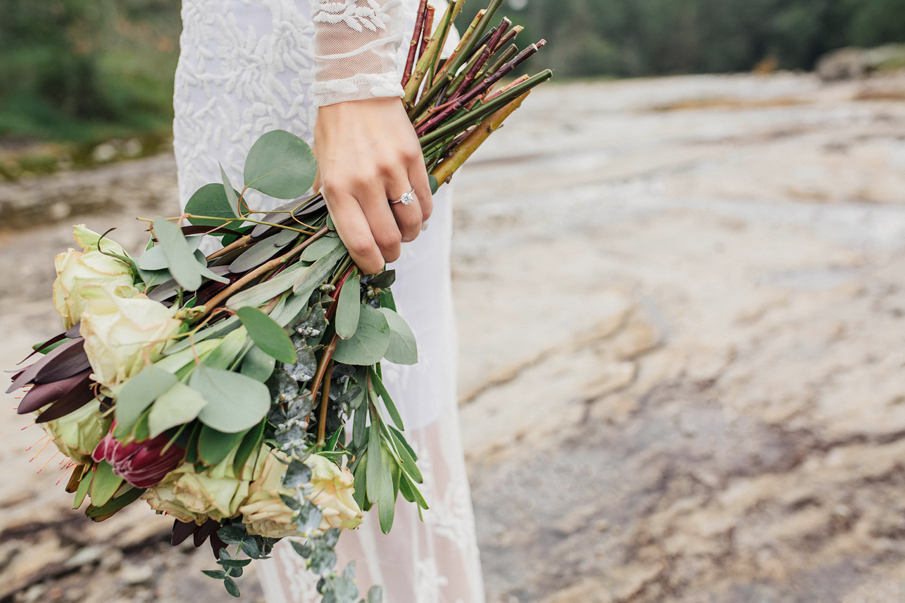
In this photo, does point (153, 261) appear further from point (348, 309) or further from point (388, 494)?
point (388, 494)

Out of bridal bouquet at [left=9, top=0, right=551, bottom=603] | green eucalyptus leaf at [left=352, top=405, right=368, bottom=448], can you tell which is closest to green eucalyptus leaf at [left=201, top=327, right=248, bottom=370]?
bridal bouquet at [left=9, top=0, right=551, bottom=603]

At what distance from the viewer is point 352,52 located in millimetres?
703

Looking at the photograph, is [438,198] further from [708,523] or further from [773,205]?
[773,205]

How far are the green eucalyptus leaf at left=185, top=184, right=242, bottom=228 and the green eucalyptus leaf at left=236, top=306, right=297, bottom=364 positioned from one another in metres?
0.19

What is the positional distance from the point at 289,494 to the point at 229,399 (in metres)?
0.11

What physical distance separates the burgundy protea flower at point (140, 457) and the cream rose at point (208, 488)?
0.02 meters

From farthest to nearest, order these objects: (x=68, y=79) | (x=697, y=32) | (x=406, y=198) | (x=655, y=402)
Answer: (x=697, y=32) → (x=68, y=79) → (x=655, y=402) → (x=406, y=198)

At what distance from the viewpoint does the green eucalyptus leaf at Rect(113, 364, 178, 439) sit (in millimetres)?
468

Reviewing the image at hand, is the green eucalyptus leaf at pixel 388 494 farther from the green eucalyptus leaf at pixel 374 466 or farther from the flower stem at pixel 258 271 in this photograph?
the flower stem at pixel 258 271

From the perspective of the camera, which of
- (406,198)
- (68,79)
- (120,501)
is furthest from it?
(68,79)

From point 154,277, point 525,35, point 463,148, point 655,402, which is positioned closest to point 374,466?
point 154,277

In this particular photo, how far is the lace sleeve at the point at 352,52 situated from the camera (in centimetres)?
69

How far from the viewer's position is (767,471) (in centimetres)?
181

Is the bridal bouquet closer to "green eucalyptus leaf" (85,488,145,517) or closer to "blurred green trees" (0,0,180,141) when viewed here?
"green eucalyptus leaf" (85,488,145,517)
